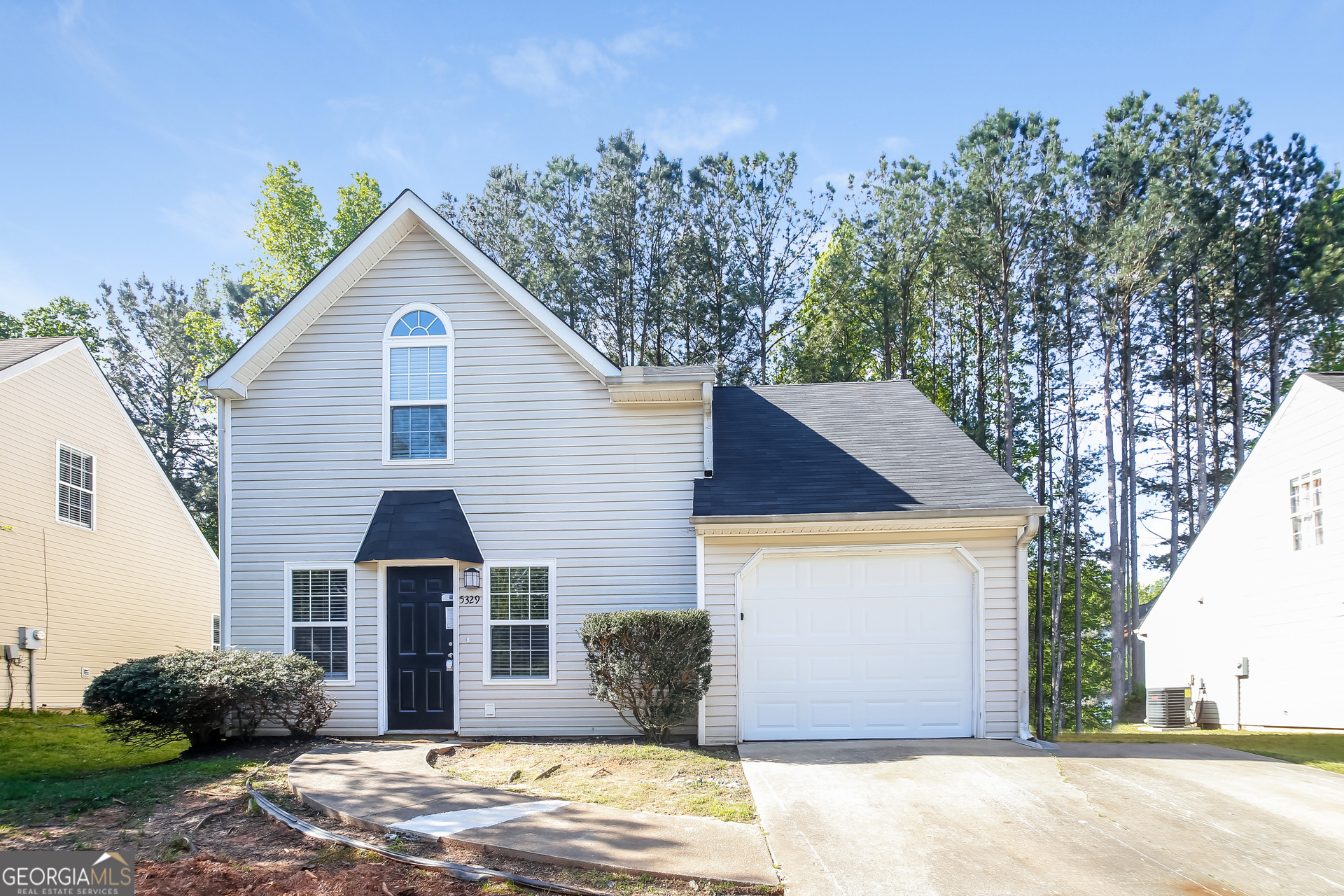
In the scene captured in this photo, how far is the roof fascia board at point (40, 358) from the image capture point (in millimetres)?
13945

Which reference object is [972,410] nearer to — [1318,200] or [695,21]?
[1318,200]

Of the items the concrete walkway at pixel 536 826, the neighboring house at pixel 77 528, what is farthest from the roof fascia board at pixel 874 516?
the neighboring house at pixel 77 528

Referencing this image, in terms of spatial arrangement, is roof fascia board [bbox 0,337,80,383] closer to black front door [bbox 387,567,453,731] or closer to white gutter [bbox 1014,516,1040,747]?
black front door [bbox 387,567,453,731]

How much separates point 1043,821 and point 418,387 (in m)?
8.66

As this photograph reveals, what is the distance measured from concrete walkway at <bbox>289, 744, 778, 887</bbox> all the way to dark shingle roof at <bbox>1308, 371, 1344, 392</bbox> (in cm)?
1216

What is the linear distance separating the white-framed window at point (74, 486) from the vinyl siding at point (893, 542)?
40.7ft

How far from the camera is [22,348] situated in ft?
49.9

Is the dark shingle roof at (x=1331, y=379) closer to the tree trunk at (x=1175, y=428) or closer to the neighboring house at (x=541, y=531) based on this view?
the neighboring house at (x=541, y=531)

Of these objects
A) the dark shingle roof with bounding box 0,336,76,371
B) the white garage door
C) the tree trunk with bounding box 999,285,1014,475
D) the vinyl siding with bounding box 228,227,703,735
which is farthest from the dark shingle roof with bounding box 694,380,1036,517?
the dark shingle roof with bounding box 0,336,76,371

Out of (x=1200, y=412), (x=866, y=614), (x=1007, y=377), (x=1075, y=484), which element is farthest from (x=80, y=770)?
(x=1075, y=484)

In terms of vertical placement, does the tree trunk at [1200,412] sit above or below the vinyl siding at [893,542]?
above

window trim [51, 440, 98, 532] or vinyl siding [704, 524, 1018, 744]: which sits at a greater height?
window trim [51, 440, 98, 532]

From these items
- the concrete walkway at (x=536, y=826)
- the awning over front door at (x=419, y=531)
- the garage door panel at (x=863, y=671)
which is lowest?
the concrete walkway at (x=536, y=826)

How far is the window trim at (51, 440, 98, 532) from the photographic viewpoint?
1516 centimetres
